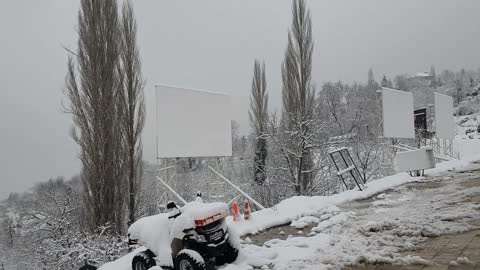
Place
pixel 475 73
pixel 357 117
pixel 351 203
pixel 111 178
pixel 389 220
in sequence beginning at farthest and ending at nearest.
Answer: pixel 475 73, pixel 357 117, pixel 111 178, pixel 351 203, pixel 389 220

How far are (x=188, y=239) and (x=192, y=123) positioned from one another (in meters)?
7.35

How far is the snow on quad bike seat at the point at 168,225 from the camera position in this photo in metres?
4.48

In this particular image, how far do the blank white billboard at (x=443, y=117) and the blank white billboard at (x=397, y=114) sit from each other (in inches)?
154

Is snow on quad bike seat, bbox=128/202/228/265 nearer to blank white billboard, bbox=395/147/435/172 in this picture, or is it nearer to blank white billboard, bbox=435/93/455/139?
blank white billboard, bbox=395/147/435/172

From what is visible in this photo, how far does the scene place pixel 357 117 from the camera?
28.9 meters

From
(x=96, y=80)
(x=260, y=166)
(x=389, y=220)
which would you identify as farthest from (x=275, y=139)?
(x=389, y=220)

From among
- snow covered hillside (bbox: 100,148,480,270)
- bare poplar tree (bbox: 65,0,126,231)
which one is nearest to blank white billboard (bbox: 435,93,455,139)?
snow covered hillside (bbox: 100,148,480,270)

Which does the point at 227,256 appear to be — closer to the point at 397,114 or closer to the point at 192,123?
the point at 192,123

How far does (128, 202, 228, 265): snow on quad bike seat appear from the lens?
4.48 meters

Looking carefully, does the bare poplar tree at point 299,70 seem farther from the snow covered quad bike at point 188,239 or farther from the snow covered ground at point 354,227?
the snow covered quad bike at point 188,239

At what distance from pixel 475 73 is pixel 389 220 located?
8558 centimetres

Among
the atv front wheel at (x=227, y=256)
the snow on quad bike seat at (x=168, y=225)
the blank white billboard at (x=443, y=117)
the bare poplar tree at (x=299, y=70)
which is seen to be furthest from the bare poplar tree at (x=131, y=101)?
the blank white billboard at (x=443, y=117)

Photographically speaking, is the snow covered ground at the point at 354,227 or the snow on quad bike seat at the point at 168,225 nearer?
the snow covered ground at the point at 354,227

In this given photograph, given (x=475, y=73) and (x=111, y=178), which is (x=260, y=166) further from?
(x=475, y=73)
